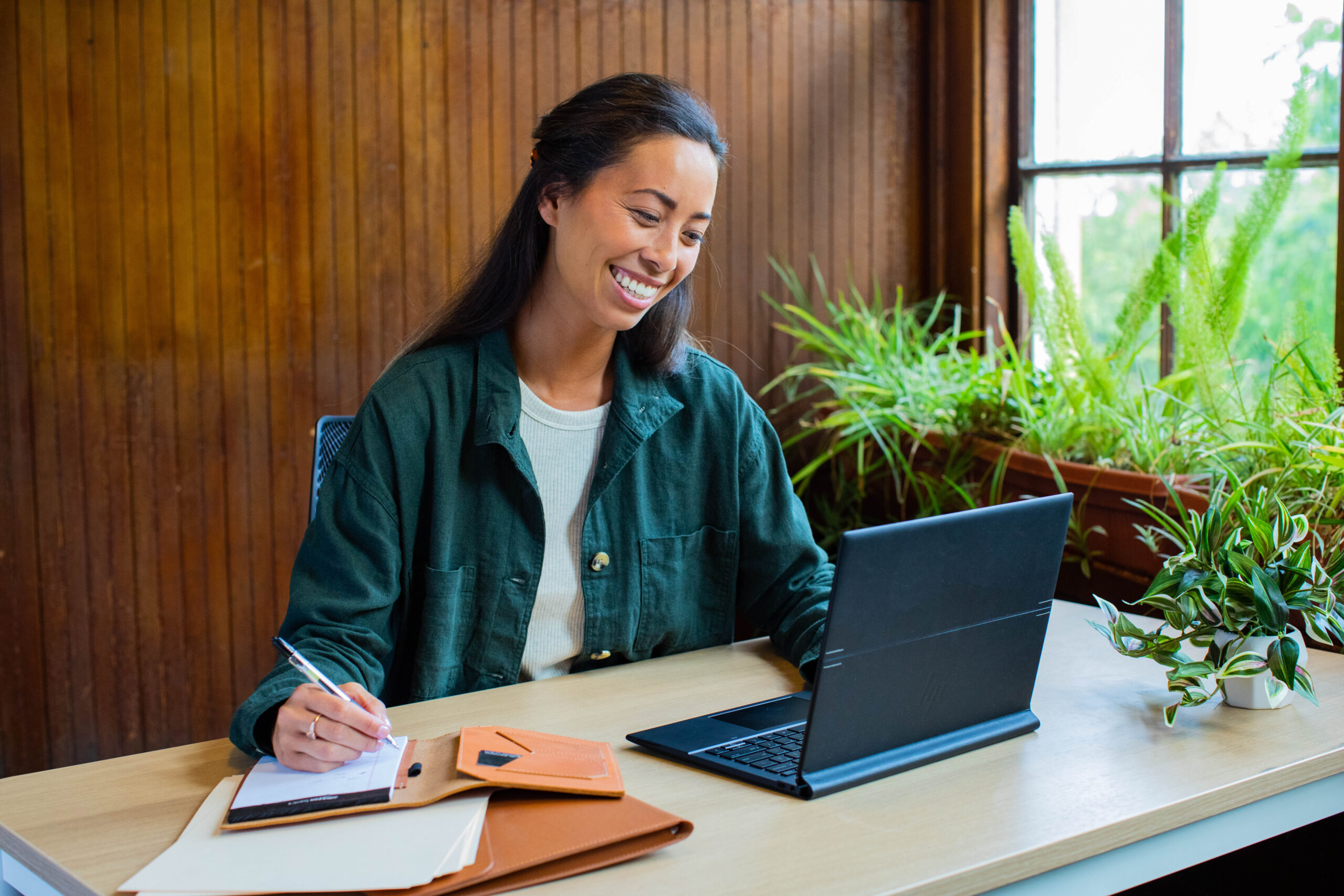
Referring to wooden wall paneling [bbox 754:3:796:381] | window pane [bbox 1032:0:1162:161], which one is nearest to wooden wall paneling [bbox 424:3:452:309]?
wooden wall paneling [bbox 754:3:796:381]

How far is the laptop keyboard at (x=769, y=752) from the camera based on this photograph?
120 cm

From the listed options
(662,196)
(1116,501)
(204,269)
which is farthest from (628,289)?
(204,269)

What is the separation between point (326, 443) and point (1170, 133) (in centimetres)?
232

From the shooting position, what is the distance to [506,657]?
165cm

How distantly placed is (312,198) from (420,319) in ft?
1.31

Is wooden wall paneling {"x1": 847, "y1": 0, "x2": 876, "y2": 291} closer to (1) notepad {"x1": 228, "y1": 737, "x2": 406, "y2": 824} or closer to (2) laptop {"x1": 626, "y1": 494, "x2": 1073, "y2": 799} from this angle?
(2) laptop {"x1": 626, "y1": 494, "x2": 1073, "y2": 799}

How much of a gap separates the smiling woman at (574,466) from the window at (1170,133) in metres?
1.27

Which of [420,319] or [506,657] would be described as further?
[420,319]

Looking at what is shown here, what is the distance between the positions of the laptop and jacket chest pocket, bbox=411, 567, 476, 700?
0.41 m

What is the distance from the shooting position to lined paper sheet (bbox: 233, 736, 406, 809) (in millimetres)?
1086

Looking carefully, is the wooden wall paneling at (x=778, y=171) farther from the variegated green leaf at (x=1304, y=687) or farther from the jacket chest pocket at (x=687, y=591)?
the variegated green leaf at (x=1304, y=687)

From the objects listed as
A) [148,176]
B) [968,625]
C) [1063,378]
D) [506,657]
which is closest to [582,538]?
[506,657]

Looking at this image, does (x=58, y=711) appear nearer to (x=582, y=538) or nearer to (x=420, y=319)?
(x=420, y=319)

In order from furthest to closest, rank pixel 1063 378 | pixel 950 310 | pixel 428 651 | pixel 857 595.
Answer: pixel 950 310 < pixel 1063 378 < pixel 428 651 < pixel 857 595
